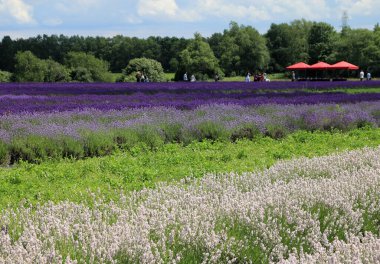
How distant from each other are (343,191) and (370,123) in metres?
9.54

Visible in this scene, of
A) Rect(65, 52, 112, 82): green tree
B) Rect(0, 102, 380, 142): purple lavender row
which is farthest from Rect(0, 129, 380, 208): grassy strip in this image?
Rect(65, 52, 112, 82): green tree

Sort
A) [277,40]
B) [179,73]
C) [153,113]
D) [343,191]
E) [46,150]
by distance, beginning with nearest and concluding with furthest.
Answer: [343,191], [46,150], [153,113], [179,73], [277,40]

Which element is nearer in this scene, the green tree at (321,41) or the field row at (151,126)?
the field row at (151,126)

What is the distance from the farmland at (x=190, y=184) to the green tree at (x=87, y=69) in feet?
101

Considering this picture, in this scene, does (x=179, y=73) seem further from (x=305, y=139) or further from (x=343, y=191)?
(x=343, y=191)

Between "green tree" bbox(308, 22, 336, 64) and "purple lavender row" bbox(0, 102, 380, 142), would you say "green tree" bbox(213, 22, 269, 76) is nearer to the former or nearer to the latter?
"green tree" bbox(308, 22, 336, 64)

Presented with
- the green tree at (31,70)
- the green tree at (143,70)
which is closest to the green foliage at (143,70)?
the green tree at (143,70)

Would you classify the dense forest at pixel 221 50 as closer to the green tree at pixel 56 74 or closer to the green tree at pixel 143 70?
the green tree at pixel 56 74

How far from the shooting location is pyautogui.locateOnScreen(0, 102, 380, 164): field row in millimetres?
9664

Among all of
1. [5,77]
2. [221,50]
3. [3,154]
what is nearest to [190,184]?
[3,154]

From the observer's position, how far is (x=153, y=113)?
1284 cm

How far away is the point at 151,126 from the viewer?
11195mm

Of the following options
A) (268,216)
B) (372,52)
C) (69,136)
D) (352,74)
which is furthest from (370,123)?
(352,74)

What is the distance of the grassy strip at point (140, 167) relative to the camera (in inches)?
254
